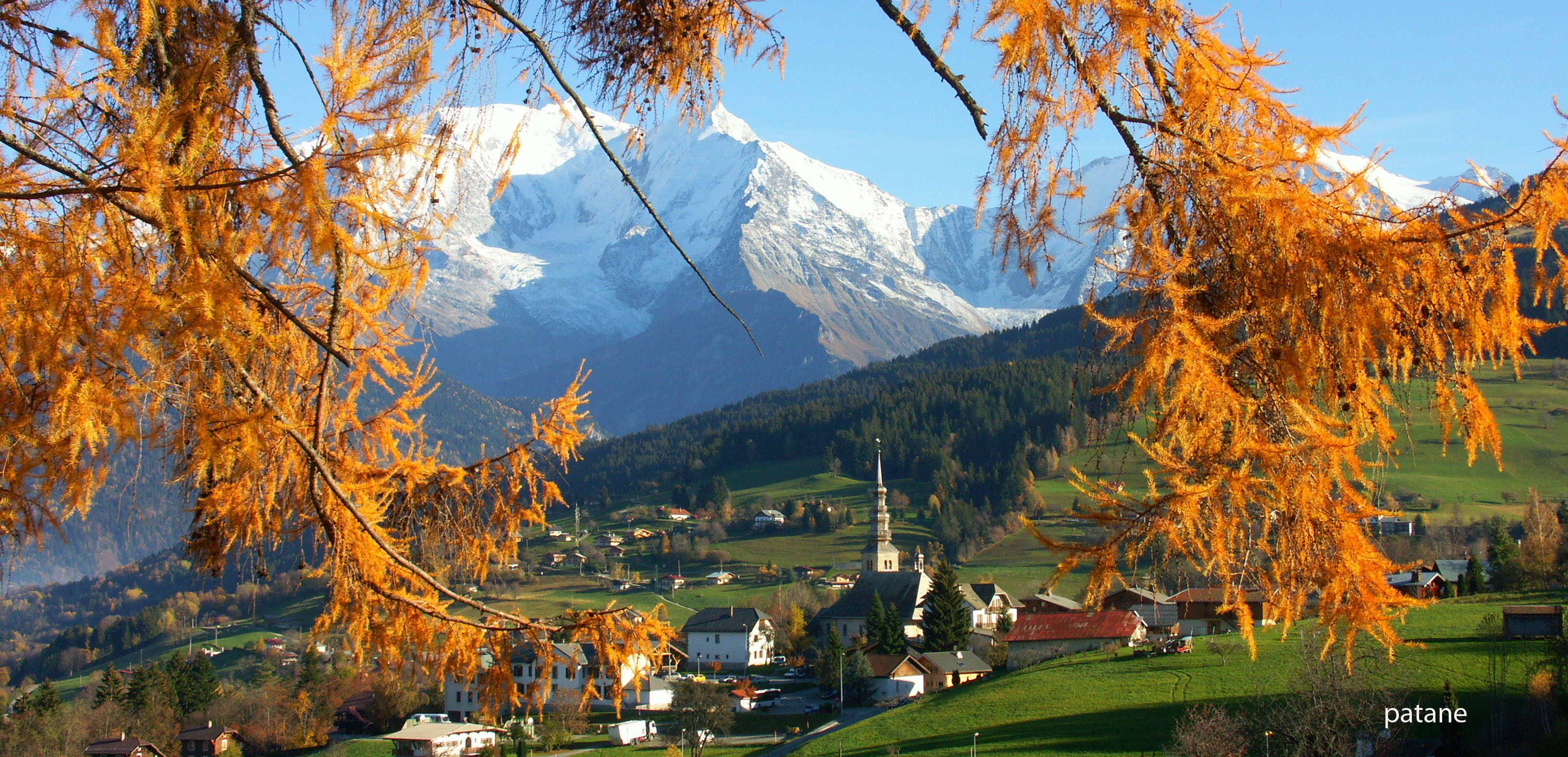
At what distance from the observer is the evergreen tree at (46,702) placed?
49.5 m

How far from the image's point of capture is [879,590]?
8812 cm

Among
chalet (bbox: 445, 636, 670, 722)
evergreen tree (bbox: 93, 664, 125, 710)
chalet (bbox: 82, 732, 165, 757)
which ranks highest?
chalet (bbox: 445, 636, 670, 722)

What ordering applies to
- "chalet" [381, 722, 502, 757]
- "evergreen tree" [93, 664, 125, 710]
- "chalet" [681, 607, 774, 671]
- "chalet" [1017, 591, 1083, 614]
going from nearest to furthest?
"chalet" [381, 722, 502, 757] < "evergreen tree" [93, 664, 125, 710] < "chalet" [1017, 591, 1083, 614] < "chalet" [681, 607, 774, 671]

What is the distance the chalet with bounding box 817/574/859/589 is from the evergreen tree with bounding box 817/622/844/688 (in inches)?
1541

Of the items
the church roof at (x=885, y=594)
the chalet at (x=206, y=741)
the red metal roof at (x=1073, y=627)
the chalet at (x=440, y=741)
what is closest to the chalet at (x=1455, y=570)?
the red metal roof at (x=1073, y=627)

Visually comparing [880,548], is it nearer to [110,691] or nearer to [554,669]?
[110,691]

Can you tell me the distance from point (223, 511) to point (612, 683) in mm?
1778

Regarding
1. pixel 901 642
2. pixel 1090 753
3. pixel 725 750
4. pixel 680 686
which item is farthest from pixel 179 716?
pixel 1090 753

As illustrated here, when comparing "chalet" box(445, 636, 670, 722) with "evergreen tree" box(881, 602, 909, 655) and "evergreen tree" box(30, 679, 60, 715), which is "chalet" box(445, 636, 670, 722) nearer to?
"evergreen tree" box(30, 679, 60, 715)

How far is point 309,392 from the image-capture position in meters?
4.69

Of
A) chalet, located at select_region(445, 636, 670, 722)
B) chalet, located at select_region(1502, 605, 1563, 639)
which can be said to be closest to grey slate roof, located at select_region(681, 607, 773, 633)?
chalet, located at select_region(1502, 605, 1563, 639)

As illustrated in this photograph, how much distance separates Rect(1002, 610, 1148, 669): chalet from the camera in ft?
153

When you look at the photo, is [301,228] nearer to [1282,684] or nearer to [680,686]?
[1282,684]

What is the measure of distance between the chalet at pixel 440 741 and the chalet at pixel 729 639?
29.6m
